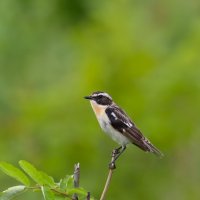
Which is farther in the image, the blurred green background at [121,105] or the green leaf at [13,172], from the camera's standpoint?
the blurred green background at [121,105]

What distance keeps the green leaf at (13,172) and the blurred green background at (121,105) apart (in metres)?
5.21

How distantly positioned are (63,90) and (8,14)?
9.80ft

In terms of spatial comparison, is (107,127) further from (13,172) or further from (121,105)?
(121,105)

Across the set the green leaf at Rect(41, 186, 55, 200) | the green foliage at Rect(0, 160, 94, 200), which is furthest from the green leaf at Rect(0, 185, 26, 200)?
the green leaf at Rect(41, 186, 55, 200)

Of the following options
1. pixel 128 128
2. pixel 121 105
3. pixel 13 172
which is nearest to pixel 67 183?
pixel 13 172

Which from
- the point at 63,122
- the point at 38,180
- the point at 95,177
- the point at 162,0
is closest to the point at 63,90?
the point at 63,122

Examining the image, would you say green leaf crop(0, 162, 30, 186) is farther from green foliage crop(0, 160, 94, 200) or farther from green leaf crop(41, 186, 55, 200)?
green leaf crop(41, 186, 55, 200)

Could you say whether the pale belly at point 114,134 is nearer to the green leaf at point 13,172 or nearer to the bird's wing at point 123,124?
the bird's wing at point 123,124

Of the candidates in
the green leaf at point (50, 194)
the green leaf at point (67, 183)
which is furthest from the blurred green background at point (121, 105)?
the green leaf at point (50, 194)

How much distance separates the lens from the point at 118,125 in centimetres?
720

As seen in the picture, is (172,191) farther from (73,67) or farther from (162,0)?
(162,0)

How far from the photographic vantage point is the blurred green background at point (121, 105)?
406 inches

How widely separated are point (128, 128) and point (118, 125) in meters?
0.16

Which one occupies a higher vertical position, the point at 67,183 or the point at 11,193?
the point at 67,183
